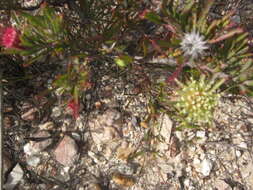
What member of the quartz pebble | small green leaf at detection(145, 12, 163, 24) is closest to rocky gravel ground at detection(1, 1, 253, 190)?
the quartz pebble

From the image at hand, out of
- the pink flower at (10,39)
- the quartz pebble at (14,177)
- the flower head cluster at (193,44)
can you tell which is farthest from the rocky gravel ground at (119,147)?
the flower head cluster at (193,44)

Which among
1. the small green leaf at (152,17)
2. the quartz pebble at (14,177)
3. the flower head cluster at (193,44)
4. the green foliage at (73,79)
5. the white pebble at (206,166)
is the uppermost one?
the small green leaf at (152,17)

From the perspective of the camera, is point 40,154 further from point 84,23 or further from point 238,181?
point 238,181

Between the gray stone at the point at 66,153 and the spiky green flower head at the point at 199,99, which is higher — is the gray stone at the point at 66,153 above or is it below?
below

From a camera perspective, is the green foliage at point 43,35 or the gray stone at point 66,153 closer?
the green foliage at point 43,35

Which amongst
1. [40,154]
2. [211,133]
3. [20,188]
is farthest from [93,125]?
[211,133]

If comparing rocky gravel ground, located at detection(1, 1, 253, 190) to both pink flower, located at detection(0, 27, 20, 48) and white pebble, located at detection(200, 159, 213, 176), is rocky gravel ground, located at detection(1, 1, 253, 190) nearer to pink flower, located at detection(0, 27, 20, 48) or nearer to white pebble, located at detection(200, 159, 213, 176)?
white pebble, located at detection(200, 159, 213, 176)

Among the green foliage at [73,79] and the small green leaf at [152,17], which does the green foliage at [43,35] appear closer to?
the green foliage at [73,79]
